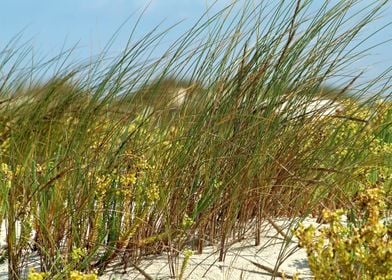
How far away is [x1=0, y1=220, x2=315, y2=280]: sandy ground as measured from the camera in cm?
268

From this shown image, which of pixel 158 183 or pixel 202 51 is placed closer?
pixel 158 183

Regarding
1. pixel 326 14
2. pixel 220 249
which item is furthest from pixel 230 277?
pixel 326 14

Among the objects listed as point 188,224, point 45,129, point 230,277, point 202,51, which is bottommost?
point 230,277

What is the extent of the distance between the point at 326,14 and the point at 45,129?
170 cm

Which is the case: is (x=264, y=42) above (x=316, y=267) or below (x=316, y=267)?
above

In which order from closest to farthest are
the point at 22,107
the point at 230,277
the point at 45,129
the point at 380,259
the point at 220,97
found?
the point at 380,259, the point at 230,277, the point at 220,97, the point at 45,129, the point at 22,107

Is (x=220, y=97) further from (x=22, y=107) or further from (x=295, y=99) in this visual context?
(x=22, y=107)

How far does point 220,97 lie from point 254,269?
2.40 feet

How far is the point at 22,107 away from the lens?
5047 millimetres

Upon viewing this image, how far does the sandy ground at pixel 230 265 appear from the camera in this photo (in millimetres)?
2678

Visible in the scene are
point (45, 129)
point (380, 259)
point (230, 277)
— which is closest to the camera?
point (380, 259)

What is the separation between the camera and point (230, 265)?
8.71 feet

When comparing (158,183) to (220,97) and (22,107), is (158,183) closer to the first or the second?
(220,97)

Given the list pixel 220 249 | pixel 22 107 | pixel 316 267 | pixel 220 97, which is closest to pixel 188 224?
pixel 220 249
